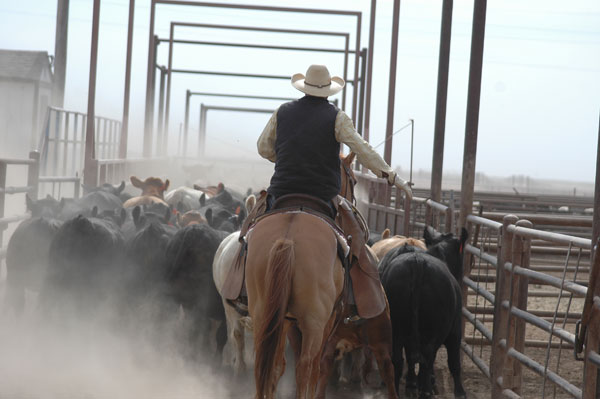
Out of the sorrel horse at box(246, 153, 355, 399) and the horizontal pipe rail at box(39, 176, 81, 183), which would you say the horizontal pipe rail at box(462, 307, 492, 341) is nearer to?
the sorrel horse at box(246, 153, 355, 399)

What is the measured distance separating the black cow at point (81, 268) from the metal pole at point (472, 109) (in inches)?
153

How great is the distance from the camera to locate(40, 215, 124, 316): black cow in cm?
827

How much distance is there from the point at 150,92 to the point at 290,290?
18.5 metres

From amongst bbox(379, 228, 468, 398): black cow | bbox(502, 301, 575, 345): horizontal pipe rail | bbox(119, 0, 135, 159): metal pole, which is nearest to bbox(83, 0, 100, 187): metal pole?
bbox(119, 0, 135, 159): metal pole

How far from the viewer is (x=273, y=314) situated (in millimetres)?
4926

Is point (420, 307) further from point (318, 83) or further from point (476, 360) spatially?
point (318, 83)

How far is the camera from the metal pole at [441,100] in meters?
11.2

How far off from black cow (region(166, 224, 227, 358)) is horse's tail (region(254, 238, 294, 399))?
309cm

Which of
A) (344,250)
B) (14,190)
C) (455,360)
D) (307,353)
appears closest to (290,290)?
(307,353)

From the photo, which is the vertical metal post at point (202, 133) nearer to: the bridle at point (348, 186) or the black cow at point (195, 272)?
the black cow at point (195, 272)

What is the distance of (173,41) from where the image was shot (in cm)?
2155

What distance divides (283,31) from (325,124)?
1383cm

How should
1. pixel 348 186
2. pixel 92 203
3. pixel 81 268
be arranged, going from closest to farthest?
pixel 348 186 < pixel 81 268 < pixel 92 203

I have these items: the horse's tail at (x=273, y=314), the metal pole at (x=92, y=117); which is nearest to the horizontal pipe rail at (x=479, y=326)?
the horse's tail at (x=273, y=314)
